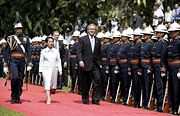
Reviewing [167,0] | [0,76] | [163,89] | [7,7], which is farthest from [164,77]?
[7,7]

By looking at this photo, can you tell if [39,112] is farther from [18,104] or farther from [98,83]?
[98,83]

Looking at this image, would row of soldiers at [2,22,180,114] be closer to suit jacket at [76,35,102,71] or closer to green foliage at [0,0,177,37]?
suit jacket at [76,35,102,71]

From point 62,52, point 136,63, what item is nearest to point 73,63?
point 62,52

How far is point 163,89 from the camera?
15.1 metres

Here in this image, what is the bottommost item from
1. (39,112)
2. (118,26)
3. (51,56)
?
(39,112)

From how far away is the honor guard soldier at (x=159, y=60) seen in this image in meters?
14.7

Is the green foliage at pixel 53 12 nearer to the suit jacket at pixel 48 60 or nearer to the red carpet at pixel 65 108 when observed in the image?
the suit jacket at pixel 48 60

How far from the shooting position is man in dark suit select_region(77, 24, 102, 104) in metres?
16.4

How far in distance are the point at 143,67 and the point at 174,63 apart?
1536 millimetres

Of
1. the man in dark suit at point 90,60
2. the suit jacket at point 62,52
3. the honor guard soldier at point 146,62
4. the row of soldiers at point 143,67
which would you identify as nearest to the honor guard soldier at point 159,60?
the row of soldiers at point 143,67

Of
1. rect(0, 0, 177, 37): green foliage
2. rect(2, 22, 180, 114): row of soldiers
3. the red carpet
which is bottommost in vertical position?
the red carpet

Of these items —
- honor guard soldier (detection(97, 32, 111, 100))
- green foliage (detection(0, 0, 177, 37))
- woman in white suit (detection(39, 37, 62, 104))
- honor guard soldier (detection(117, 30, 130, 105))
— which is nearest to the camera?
woman in white suit (detection(39, 37, 62, 104))

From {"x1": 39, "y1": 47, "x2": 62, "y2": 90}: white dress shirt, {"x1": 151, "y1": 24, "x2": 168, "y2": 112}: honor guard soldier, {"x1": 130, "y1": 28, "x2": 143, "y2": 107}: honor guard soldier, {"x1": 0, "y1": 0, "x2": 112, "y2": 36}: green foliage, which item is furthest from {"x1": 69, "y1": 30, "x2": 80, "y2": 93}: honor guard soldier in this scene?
{"x1": 0, "y1": 0, "x2": 112, "y2": 36}: green foliage

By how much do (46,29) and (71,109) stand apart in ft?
72.5
